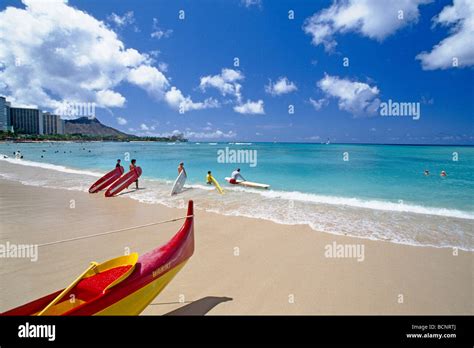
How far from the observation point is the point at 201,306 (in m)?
3.74

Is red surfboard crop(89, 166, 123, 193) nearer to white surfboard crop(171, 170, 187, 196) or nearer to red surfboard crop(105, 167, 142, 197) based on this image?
red surfboard crop(105, 167, 142, 197)

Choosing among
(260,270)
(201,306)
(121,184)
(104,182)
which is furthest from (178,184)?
(201,306)

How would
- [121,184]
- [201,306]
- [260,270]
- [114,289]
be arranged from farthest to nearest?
1. [121,184]
2. [260,270]
3. [201,306]
4. [114,289]

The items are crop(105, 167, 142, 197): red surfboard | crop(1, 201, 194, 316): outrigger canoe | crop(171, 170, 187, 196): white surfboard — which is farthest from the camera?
crop(171, 170, 187, 196): white surfboard

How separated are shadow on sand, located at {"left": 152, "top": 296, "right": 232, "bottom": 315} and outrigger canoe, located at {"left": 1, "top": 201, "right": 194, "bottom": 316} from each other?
1.97 feet

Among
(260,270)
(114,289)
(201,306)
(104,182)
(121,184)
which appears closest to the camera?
(114,289)

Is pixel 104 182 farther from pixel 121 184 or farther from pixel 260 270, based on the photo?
pixel 260 270

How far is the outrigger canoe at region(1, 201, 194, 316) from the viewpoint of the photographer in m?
2.42

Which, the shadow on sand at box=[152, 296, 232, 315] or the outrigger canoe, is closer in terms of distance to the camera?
the outrigger canoe

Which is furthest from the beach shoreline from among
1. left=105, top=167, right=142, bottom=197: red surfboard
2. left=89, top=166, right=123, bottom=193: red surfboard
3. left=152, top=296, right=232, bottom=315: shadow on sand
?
left=89, top=166, right=123, bottom=193: red surfboard

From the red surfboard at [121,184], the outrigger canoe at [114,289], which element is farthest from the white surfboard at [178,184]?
the outrigger canoe at [114,289]

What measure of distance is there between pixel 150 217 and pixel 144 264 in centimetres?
593

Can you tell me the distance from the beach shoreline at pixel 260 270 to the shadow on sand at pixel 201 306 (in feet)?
0.05

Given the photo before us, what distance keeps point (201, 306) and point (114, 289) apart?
1600mm
